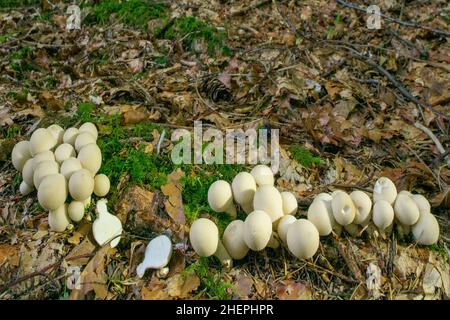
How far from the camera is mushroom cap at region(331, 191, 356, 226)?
80.1 inches

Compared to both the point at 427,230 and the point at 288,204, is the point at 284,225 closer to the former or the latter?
the point at 288,204

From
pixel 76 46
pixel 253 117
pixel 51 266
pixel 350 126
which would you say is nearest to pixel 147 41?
pixel 76 46

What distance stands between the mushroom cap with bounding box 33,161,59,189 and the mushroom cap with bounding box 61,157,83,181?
53mm

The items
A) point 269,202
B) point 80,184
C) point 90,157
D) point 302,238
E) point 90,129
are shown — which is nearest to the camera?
point 302,238

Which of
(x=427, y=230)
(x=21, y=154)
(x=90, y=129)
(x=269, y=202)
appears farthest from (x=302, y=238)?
(x=21, y=154)

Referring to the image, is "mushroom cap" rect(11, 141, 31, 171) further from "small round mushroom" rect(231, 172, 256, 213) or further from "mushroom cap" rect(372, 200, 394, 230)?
"mushroom cap" rect(372, 200, 394, 230)

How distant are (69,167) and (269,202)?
3.75ft

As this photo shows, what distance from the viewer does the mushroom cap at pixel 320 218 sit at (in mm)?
2039

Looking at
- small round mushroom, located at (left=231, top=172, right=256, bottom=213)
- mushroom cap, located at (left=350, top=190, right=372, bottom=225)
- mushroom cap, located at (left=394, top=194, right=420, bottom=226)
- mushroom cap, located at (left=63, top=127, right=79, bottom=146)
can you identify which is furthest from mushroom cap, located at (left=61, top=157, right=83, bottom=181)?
mushroom cap, located at (left=394, top=194, right=420, bottom=226)

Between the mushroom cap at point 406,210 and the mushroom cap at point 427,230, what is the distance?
6 centimetres

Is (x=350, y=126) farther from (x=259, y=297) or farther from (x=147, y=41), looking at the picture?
(x=147, y=41)

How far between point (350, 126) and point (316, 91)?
1.87 feet

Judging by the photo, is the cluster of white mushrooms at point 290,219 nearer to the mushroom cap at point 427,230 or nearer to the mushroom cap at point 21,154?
the mushroom cap at point 427,230

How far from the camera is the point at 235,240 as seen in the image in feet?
6.68
